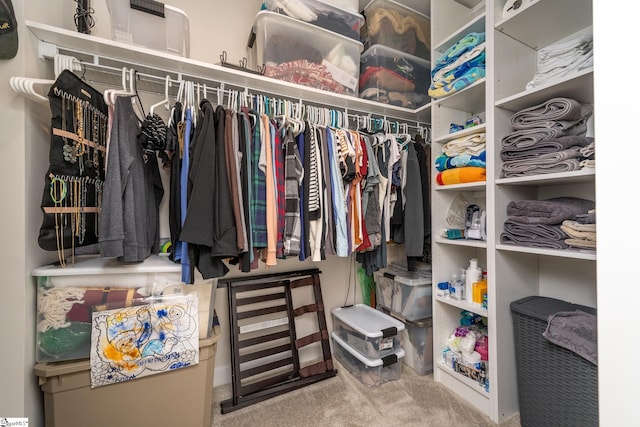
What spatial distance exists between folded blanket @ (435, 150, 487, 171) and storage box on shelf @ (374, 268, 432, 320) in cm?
77

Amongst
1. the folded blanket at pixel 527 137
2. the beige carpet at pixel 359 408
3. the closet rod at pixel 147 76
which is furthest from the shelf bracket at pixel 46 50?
the folded blanket at pixel 527 137

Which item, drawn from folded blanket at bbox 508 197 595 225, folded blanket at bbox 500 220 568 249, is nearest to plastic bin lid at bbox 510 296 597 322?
folded blanket at bbox 500 220 568 249

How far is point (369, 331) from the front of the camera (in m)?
1.60

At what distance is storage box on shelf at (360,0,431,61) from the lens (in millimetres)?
1730

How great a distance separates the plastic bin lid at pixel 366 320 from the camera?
1613 millimetres

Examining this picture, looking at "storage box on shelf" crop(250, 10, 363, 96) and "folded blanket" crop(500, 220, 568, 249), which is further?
"storage box on shelf" crop(250, 10, 363, 96)

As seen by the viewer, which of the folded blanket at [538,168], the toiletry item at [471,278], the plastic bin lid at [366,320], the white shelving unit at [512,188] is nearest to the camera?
the folded blanket at [538,168]

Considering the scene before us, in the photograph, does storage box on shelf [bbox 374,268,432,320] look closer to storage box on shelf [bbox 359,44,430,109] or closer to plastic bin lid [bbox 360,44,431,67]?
storage box on shelf [bbox 359,44,430,109]

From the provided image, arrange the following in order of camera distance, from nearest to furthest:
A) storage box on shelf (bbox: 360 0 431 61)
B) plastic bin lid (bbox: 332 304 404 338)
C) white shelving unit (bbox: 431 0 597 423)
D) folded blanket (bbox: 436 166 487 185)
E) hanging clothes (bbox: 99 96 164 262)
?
hanging clothes (bbox: 99 96 164 262) < white shelving unit (bbox: 431 0 597 423) < folded blanket (bbox: 436 166 487 185) < plastic bin lid (bbox: 332 304 404 338) < storage box on shelf (bbox: 360 0 431 61)

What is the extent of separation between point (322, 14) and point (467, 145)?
1.15 metres

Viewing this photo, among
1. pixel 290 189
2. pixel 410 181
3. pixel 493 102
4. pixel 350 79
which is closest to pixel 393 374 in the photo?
pixel 410 181

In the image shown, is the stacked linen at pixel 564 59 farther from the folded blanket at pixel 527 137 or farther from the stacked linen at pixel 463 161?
the stacked linen at pixel 463 161

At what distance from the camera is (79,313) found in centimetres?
104

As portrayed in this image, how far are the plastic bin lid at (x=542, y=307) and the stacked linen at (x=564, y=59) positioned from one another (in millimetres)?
1068
